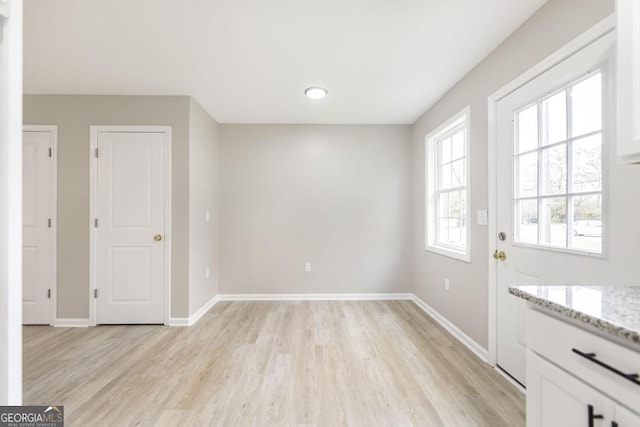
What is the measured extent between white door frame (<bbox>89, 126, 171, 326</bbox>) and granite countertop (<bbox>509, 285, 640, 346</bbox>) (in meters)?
3.15

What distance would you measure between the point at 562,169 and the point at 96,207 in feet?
13.5

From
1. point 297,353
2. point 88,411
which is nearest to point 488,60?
point 297,353

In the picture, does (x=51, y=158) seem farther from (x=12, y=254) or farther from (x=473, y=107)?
(x=473, y=107)

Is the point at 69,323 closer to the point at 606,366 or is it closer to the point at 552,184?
the point at 606,366

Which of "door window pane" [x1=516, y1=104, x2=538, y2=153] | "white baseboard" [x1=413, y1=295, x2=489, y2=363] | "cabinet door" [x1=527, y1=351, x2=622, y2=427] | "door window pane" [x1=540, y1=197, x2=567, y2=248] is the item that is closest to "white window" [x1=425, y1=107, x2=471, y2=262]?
"door window pane" [x1=516, y1=104, x2=538, y2=153]

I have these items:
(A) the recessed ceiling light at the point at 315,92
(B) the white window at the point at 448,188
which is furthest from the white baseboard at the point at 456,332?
(A) the recessed ceiling light at the point at 315,92

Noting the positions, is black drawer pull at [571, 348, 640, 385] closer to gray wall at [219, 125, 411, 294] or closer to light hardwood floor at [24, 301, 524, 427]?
light hardwood floor at [24, 301, 524, 427]

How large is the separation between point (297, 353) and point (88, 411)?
4.65 ft

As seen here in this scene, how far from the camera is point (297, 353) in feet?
8.00

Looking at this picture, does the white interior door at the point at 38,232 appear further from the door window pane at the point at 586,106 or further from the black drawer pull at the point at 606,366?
the door window pane at the point at 586,106

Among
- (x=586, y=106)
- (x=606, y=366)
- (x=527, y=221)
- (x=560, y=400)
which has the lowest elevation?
(x=560, y=400)

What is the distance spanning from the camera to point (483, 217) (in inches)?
91.7

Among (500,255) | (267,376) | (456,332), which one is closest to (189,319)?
(267,376)

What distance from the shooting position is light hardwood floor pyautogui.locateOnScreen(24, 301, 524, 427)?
66.3 inches
